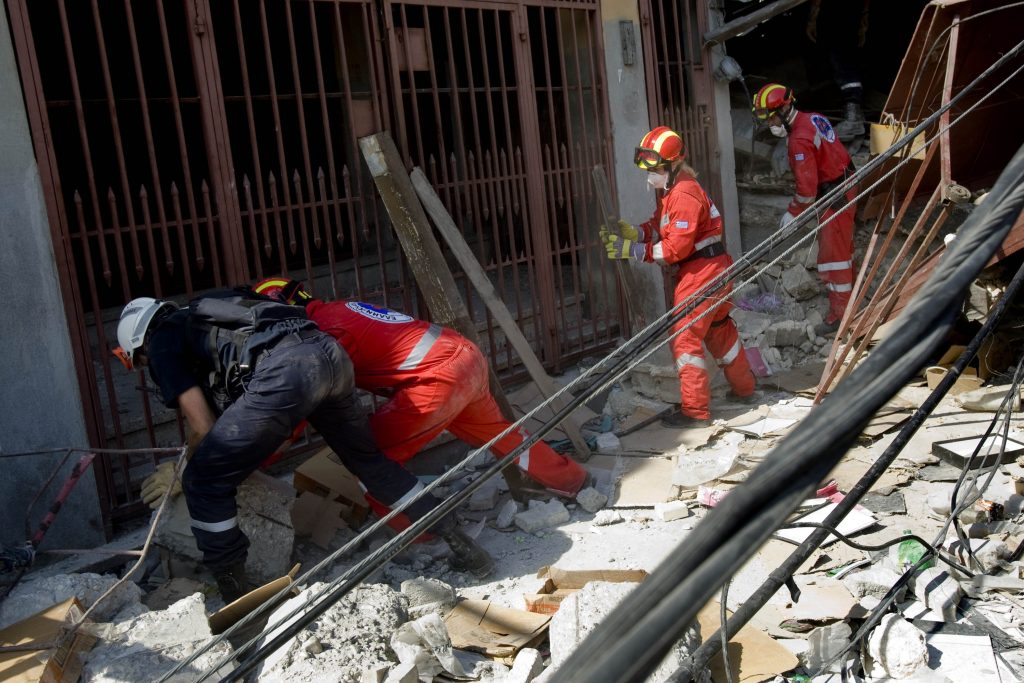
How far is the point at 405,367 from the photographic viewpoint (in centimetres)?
464

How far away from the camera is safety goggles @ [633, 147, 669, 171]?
6.18 metres

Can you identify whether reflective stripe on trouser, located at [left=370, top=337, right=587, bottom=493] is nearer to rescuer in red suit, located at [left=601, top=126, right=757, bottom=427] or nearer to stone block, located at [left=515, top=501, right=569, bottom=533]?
stone block, located at [left=515, top=501, right=569, bottom=533]

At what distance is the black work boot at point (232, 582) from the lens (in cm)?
412

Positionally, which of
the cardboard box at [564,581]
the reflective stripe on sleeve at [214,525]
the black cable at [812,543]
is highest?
the black cable at [812,543]

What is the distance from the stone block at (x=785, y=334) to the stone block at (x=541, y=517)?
10.8 ft

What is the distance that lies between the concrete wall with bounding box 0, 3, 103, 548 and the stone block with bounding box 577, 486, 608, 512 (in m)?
2.59

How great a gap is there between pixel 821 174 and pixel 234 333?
5979 millimetres

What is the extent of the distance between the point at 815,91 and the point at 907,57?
450cm

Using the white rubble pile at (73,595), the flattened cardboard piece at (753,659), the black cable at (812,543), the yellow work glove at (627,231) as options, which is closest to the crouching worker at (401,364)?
the white rubble pile at (73,595)

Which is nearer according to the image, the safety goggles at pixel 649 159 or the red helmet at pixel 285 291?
the red helmet at pixel 285 291

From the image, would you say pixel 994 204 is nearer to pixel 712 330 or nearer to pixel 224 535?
pixel 224 535

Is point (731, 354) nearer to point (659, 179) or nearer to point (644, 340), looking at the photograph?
point (659, 179)

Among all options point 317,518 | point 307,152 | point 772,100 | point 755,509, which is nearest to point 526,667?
point 317,518

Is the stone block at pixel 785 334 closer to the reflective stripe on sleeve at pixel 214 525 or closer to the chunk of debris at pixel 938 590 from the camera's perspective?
the chunk of debris at pixel 938 590
